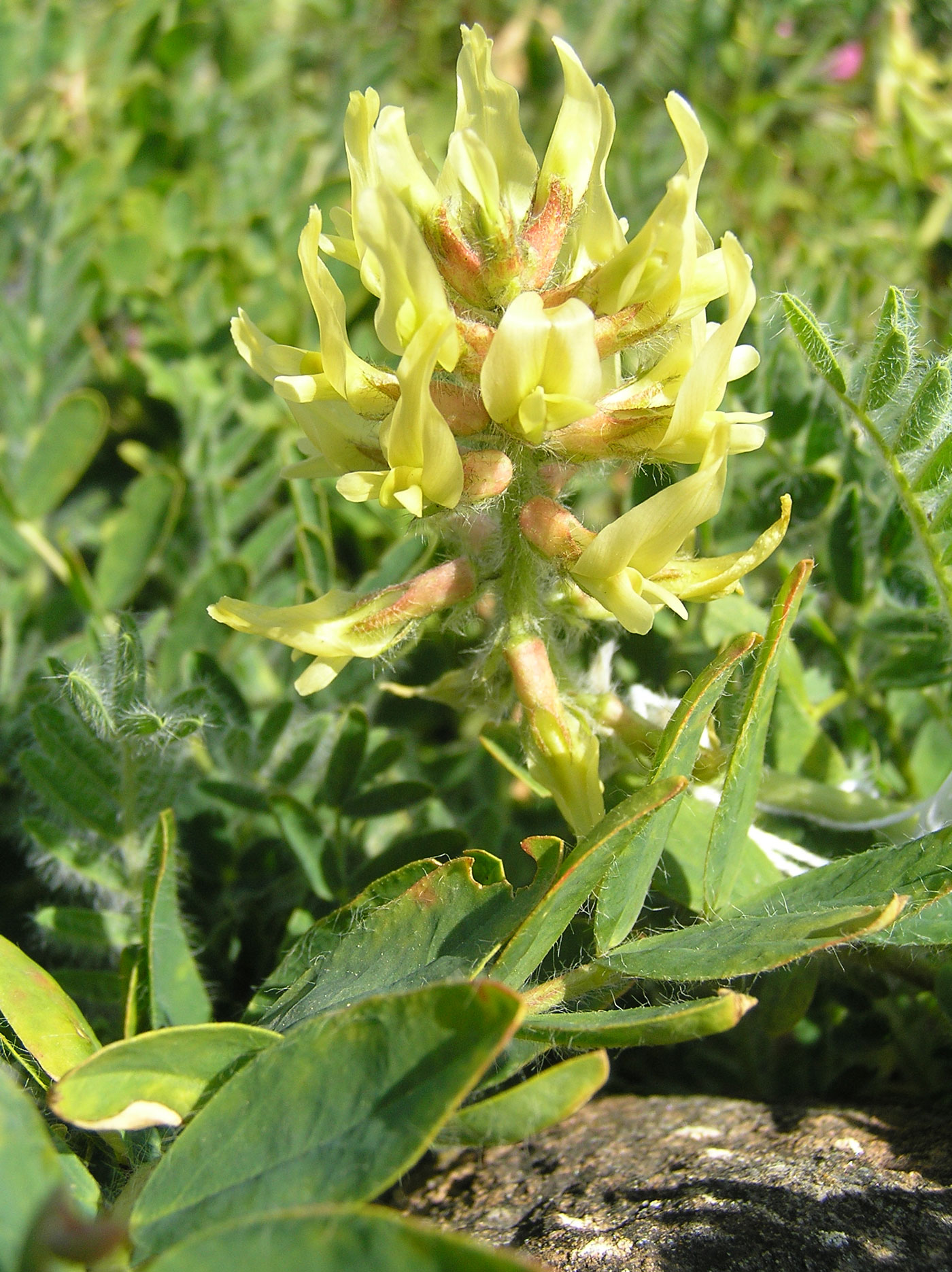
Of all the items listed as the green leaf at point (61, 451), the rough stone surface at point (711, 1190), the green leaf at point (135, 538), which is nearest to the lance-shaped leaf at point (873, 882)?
the rough stone surface at point (711, 1190)

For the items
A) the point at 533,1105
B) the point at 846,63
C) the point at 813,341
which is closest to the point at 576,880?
the point at 533,1105

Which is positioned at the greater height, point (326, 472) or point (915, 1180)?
point (326, 472)

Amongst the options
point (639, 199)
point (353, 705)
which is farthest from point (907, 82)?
point (353, 705)

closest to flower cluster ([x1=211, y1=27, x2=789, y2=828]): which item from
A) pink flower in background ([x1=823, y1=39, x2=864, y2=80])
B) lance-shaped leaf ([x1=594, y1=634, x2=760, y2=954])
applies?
lance-shaped leaf ([x1=594, y1=634, x2=760, y2=954])

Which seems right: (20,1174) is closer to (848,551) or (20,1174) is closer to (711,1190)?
(711,1190)

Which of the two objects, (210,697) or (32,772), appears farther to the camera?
(210,697)

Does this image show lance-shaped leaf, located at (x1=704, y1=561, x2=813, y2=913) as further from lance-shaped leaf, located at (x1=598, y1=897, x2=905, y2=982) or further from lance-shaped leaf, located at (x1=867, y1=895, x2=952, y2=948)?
lance-shaped leaf, located at (x1=867, y1=895, x2=952, y2=948)

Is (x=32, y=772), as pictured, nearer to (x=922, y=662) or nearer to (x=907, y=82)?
(x=922, y=662)
